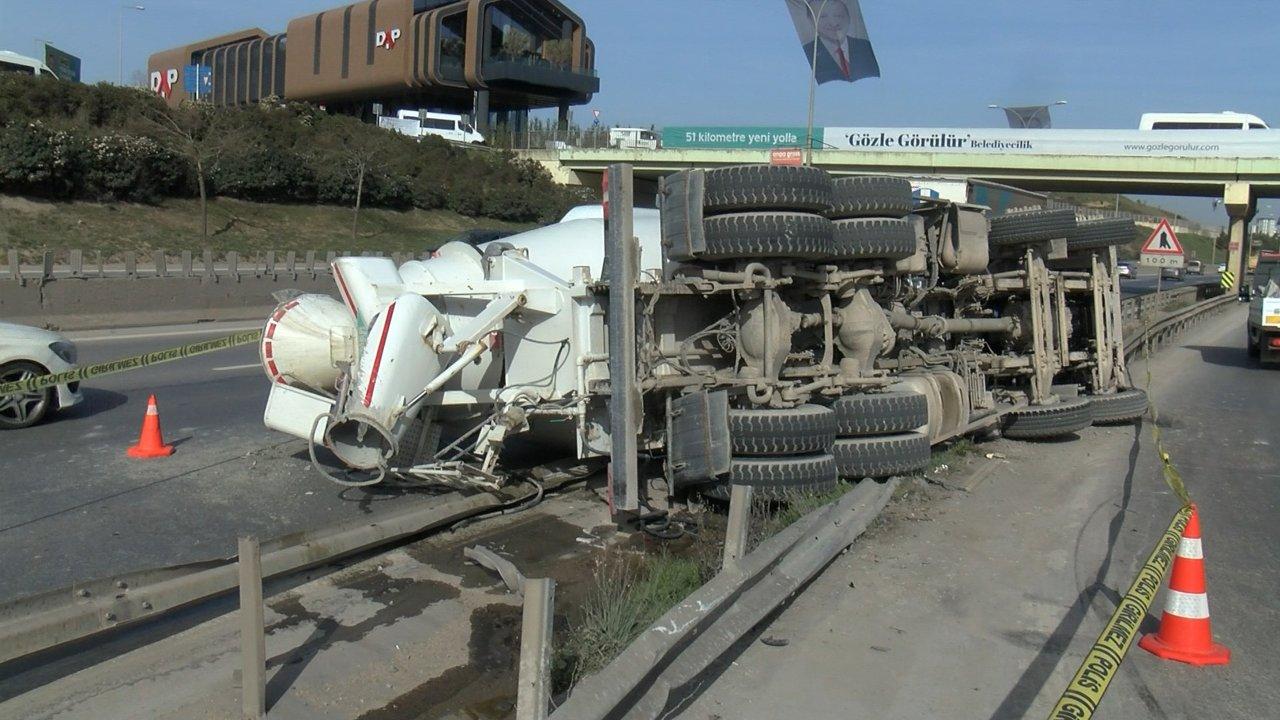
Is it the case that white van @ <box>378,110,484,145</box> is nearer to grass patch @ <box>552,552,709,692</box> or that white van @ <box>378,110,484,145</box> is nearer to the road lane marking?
the road lane marking

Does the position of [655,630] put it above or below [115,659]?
above

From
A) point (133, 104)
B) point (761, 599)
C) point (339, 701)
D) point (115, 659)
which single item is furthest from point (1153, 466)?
point (133, 104)

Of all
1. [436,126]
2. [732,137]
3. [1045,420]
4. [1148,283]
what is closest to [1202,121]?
[1148,283]

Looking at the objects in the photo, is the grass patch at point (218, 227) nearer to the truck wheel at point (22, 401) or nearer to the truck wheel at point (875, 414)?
the truck wheel at point (22, 401)

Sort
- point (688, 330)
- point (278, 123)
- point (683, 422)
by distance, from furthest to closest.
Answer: point (278, 123), point (688, 330), point (683, 422)

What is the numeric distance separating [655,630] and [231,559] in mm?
2356

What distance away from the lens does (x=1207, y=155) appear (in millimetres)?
42906

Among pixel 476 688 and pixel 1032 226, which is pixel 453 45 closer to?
pixel 1032 226

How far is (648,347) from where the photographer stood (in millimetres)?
6844

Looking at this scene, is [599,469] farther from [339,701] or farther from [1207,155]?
[1207,155]

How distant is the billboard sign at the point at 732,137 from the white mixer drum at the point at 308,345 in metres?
39.7

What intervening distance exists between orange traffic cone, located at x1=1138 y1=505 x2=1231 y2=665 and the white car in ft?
29.0

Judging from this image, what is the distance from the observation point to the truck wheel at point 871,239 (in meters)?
7.55

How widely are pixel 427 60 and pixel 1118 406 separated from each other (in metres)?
61.5
